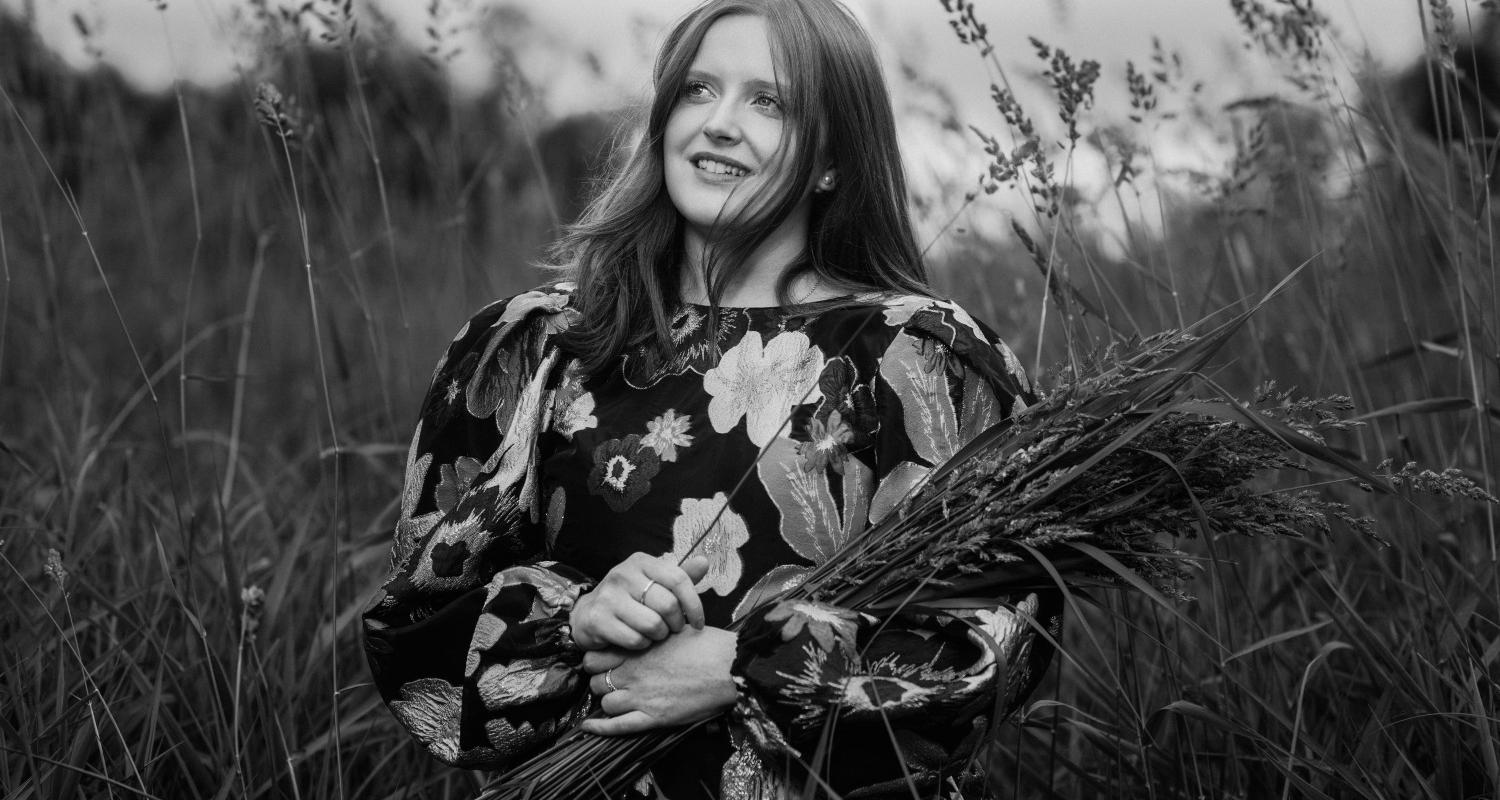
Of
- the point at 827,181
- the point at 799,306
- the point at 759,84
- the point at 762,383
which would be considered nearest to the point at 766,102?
the point at 759,84

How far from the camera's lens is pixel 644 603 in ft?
5.28

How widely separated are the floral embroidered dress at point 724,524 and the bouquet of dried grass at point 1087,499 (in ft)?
0.19

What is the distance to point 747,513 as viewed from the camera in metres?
1.75

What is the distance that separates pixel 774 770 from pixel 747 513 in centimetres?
31

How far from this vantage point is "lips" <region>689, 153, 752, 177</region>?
1.89 m

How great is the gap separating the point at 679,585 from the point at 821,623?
0.17m

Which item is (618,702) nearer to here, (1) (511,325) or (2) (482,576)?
(2) (482,576)

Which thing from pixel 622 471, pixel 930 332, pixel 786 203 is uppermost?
pixel 786 203

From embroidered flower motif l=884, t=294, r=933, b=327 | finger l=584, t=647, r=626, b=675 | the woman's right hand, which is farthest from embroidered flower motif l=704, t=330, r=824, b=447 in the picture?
finger l=584, t=647, r=626, b=675

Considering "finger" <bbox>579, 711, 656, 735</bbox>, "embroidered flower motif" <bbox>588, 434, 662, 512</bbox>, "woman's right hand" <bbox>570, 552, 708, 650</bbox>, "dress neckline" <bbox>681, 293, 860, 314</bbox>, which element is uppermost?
"dress neckline" <bbox>681, 293, 860, 314</bbox>

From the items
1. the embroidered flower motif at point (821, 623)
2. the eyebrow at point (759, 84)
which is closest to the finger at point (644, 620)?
the embroidered flower motif at point (821, 623)

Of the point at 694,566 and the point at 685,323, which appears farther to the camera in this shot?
the point at 685,323

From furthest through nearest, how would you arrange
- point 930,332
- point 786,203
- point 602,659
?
point 786,203 < point 930,332 < point 602,659

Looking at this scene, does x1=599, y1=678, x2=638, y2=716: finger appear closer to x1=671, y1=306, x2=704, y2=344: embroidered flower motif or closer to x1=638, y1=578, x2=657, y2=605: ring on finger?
x1=638, y1=578, x2=657, y2=605: ring on finger
